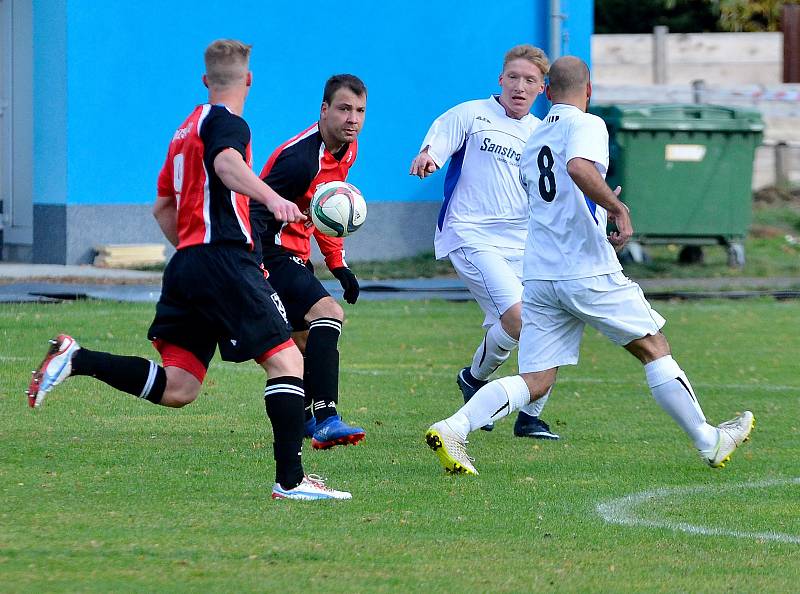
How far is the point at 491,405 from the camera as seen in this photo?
22.7ft

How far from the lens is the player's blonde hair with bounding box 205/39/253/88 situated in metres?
6.05

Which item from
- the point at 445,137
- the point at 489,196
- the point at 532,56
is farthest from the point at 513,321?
the point at 532,56

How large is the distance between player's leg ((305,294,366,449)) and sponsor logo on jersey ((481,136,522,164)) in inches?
60.5

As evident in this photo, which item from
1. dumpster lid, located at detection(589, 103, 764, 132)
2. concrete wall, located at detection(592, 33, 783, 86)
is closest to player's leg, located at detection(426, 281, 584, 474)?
dumpster lid, located at detection(589, 103, 764, 132)

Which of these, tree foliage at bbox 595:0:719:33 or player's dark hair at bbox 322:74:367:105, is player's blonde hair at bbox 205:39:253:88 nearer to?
player's dark hair at bbox 322:74:367:105

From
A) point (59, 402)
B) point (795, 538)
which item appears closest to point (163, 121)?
point (59, 402)

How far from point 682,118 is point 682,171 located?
0.70 metres

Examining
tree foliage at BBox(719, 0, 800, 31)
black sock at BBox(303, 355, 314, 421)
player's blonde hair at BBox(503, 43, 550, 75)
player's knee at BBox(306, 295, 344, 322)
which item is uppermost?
tree foliage at BBox(719, 0, 800, 31)

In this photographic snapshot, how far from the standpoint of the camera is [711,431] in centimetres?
696

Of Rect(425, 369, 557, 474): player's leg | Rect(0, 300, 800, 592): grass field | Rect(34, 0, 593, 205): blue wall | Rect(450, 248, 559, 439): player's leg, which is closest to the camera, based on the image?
Rect(0, 300, 800, 592): grass field

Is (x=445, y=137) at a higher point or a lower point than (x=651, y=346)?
higher

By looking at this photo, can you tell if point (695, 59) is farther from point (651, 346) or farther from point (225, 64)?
point (225, 64)

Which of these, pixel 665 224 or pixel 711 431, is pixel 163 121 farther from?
pixel 711 431

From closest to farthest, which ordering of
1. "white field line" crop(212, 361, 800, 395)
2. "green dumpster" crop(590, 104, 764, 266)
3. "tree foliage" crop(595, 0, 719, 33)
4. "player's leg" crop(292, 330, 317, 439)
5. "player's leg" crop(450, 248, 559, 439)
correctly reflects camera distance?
"player's leg" crop(292, 330, 317, 439) < "player's leg" crop(450, 248, 559, 439) < "white field line" crop(212, 361, 800, 395) < "green dumpster" crop(590, 104, 764, 266) < "tree foliage" crop(595, 0, 719, 33)
